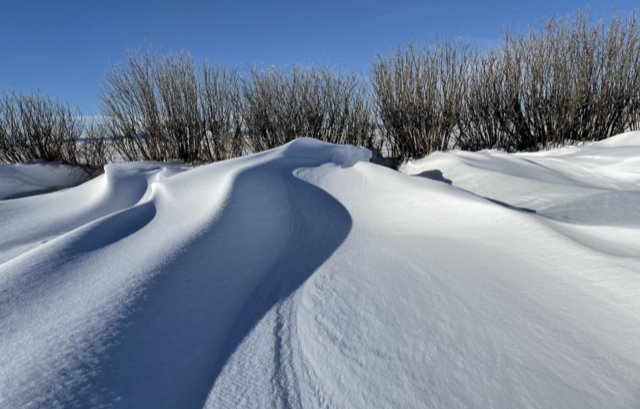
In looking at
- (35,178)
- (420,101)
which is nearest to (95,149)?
(35,178)

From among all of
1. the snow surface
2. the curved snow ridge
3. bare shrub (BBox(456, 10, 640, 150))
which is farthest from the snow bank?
bare shrub (BBox(456, 10, 640, 150))

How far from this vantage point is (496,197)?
8.35 ft

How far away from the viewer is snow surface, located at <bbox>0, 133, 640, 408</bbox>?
92cm

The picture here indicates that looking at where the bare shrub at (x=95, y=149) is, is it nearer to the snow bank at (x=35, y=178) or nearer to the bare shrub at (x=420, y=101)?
the snow bank at (x=35, y=178)

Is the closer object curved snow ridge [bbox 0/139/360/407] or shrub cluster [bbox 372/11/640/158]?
curved snow ridge [bbox 0/139/360/407]

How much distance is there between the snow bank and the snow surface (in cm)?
456

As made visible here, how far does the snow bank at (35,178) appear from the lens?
5.57 metres

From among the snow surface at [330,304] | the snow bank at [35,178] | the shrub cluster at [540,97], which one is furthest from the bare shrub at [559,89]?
the snow bank at [35,178]

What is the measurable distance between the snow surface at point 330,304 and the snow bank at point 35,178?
15.0ft

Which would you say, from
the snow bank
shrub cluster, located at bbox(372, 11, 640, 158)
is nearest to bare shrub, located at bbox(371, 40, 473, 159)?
shrub cluster, located at bbox(372, 11, 640, 158)

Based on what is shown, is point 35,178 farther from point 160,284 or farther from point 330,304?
point 330,304

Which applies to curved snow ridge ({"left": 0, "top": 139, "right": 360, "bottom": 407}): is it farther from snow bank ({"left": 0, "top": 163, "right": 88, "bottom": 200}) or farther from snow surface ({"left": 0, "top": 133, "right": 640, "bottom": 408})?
snow bank ({"left": 0, "top": 163, "right": 88, "bottom": 200})

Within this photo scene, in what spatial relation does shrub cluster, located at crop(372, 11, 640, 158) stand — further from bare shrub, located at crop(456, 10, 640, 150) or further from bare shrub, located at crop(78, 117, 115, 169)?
bare shrub, located at crop(78, 117, 115, 169)

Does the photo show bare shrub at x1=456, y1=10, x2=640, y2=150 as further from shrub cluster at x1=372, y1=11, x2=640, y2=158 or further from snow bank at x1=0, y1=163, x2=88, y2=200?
snow bank at x1=0, y1=163, x2=88, y2=200
